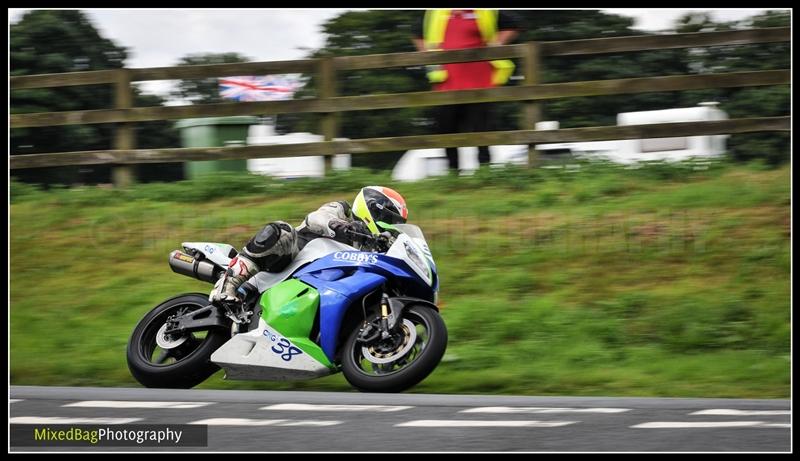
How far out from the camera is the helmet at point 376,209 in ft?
25.2

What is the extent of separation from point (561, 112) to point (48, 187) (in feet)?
23.0

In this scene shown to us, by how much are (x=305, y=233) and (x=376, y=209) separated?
0.50 meters

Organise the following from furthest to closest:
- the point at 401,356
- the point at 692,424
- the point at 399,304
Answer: the point at 399,304 → the point at 401,356 → the point at 692,424

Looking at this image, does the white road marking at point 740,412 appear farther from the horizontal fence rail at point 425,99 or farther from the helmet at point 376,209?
the horizontal fence rail at point 425,99

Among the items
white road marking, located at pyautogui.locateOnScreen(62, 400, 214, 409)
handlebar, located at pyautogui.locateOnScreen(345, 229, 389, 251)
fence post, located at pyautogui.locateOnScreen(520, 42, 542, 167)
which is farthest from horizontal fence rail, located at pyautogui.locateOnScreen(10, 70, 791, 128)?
white road marking, located at pyautogui.locateOnScreen(62, 400, 214, 409)

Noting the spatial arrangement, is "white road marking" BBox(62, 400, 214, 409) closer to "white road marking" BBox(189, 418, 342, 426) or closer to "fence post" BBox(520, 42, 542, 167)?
"white road marking" BBox(189, 418, 342, 426)

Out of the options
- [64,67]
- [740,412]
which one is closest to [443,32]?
[740,412]

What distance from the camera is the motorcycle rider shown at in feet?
24.4

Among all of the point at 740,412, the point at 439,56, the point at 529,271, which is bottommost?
the point at 529,271

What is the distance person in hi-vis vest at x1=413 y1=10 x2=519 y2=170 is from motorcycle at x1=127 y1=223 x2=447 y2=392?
190 inches

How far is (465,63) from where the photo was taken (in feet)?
40.1

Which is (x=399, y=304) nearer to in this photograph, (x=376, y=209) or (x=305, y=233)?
(x=376, y=209)

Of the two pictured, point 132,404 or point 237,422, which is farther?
point 132,404

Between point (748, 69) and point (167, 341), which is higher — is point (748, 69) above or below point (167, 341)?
above
